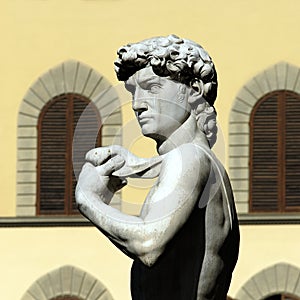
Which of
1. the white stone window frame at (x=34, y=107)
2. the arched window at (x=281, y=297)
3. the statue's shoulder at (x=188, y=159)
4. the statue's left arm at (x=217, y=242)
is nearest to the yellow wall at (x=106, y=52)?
the white stone window frame at (x=34, y=107)

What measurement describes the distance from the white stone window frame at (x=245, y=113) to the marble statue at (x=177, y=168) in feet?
83.8

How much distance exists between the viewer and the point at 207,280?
7195 millimetres

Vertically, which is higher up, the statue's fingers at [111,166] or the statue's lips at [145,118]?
the statue's lips at [145,118]

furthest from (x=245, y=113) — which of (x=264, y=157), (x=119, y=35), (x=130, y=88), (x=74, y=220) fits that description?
(x=130, y=88)

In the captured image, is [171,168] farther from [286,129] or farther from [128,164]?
[286,129]

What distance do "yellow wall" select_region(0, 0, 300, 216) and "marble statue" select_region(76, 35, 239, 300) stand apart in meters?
25.8

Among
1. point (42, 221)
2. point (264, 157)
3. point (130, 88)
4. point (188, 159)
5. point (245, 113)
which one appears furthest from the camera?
point (42, 221)

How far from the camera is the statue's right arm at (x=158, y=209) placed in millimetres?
6859

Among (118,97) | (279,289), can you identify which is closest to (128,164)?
(118,97)

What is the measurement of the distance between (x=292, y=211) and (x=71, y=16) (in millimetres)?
4672

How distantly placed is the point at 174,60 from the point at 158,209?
0.53m

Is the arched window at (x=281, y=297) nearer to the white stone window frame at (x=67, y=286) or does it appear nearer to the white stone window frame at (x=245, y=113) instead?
the white stone window frame at (x=245, y=113)

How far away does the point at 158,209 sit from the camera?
691cm

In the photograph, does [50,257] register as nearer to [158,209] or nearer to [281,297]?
[281,297]
